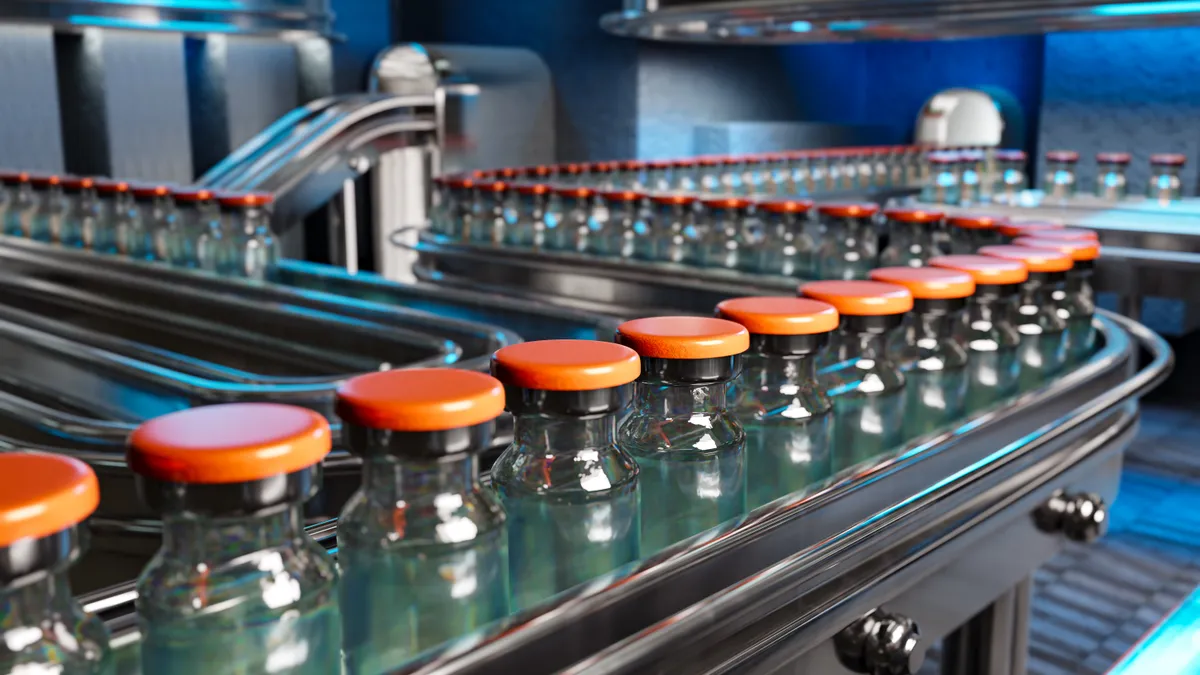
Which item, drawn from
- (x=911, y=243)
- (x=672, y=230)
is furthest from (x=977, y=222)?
(x=672, y=230)

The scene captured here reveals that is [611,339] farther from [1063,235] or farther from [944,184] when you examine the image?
[944,184]

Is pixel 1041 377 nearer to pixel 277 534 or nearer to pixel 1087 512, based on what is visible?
pixel 1087 512

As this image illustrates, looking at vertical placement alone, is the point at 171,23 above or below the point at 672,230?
above

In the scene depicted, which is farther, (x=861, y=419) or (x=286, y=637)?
(x=861, y=419)

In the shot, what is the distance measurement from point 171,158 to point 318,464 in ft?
18.1

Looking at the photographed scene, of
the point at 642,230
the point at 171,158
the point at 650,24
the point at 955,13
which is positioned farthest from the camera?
the point at 171,158

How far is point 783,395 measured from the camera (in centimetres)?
80

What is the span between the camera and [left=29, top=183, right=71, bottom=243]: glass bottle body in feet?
7.52

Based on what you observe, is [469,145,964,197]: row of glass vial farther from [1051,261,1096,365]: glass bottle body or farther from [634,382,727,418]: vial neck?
[634,382,727,418]: vial neck

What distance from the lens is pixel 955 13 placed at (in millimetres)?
2580

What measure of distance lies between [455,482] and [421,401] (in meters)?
0.05

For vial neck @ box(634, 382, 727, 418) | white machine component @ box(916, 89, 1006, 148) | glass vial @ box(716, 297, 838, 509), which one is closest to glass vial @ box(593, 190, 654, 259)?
glass vial @ box(716, 297, 838, 509)

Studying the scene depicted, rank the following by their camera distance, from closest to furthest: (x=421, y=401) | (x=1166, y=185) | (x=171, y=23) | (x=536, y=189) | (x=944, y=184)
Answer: (x=421, y=401)
(x=536, y=189)
(x=1166, y=185)
(x=944, y=184)
(x=171, y=23)

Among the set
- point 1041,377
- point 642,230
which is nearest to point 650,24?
point 642,230
